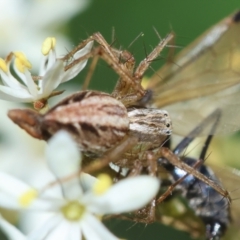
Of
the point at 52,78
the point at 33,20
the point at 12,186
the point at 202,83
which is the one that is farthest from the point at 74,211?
the point at 33,20

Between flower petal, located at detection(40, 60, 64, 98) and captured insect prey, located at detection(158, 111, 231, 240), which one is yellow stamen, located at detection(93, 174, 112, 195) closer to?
flower petal, located at detection(40, 60, 64, 98)

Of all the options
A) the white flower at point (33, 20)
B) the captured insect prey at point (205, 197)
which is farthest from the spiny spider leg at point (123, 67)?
the white flower at point (33, 20)

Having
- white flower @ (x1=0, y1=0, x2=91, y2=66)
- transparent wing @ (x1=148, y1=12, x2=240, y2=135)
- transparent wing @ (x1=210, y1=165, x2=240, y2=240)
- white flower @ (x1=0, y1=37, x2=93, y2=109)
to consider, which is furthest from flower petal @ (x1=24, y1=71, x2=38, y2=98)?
white flower @ (x1=0, y1=0, x2=91, y2=66)

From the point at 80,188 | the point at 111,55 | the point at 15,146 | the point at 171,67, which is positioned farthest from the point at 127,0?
the point at 80,188

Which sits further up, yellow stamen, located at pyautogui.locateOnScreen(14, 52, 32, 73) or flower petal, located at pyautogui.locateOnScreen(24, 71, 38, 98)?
yellow stamen, located at pyautogui.locateOnScreen(14, 52, 32, 73)

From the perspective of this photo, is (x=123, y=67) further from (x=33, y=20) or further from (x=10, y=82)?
(x=33, y=20)

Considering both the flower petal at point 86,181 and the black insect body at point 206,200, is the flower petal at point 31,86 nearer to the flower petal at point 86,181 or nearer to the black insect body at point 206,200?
the flower petal at point 86,181
